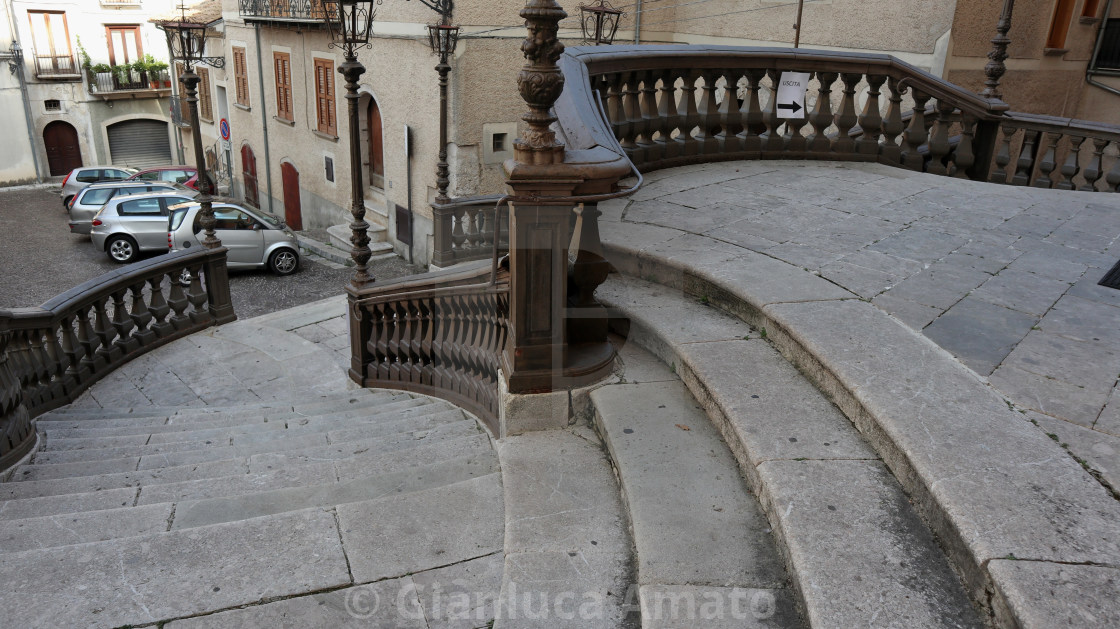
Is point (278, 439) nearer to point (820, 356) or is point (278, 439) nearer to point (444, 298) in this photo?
point (444, 298)

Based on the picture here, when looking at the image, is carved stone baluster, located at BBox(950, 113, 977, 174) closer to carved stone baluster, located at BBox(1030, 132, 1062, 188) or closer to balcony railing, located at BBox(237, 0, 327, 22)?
carved stone baluster, located at BBox(1030, 132, 1062, 188)

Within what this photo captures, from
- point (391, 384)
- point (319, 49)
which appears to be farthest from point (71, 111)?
point (391, 384)

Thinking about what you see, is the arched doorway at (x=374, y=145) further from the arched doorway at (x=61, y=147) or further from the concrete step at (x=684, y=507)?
the arched doorway at (x=61, y=147)

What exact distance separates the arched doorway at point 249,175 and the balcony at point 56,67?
10.9 meters

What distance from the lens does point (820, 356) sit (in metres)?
3.32

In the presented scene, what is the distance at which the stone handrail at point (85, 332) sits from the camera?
525cm

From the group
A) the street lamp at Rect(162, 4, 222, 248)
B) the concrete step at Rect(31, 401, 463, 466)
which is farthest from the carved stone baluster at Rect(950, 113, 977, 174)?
the street lamp at Rect(162, 4, 222, 248)

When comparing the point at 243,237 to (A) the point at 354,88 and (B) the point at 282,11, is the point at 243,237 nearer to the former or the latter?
(B) the point at 282,11

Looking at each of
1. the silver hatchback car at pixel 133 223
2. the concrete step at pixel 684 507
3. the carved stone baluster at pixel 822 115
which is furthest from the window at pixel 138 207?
the concrete step at pixel 684 507

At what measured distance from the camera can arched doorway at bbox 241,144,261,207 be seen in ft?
81.9

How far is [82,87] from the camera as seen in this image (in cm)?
3134

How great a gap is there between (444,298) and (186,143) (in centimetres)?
3204

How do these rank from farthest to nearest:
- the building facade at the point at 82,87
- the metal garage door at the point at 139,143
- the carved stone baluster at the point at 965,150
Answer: the metal garage door at the point at 139,143 < the building facade at the point at 82,87 < the carved stone baluster at the point at 965,150

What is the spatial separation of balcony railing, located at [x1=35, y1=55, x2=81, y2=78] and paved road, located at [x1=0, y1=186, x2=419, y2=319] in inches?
290
